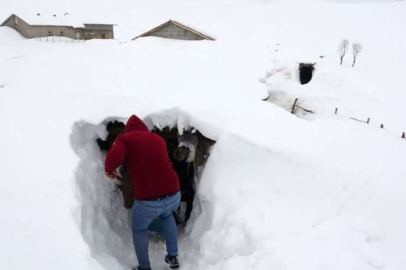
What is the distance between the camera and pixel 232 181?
15.2 feet

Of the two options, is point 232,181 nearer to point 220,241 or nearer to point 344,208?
point 220,241

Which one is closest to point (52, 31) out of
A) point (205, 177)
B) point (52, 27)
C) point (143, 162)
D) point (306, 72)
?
point (52, 27)

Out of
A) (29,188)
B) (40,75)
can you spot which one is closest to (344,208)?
(29,188)

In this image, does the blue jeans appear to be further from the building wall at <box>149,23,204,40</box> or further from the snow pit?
the building wall at <box>149,23,204,40</box>

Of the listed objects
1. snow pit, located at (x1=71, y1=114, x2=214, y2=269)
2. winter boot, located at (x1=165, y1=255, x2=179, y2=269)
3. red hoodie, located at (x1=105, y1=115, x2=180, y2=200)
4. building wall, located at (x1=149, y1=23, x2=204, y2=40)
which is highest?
building wall, located at (x1=149, y1=23, x2=204, y2=40)

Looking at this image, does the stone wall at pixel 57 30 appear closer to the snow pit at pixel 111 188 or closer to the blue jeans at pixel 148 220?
the snow pit at pixel 111 188

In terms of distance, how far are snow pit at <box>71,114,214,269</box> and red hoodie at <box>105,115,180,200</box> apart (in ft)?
2.32

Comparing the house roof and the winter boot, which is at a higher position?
the house roof

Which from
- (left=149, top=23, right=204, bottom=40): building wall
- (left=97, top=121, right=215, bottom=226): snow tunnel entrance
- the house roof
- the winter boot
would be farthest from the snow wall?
the house roof

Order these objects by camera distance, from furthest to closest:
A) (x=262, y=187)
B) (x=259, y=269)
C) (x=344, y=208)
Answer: (x=262, y=187) < (x=344, y=208) < (x=259, y=269)

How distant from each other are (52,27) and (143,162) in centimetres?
3299

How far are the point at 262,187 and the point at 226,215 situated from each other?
2.13 feet

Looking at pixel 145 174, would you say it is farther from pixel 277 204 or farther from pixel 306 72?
pixel 306 72

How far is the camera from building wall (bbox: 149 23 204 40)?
62.4 feet
